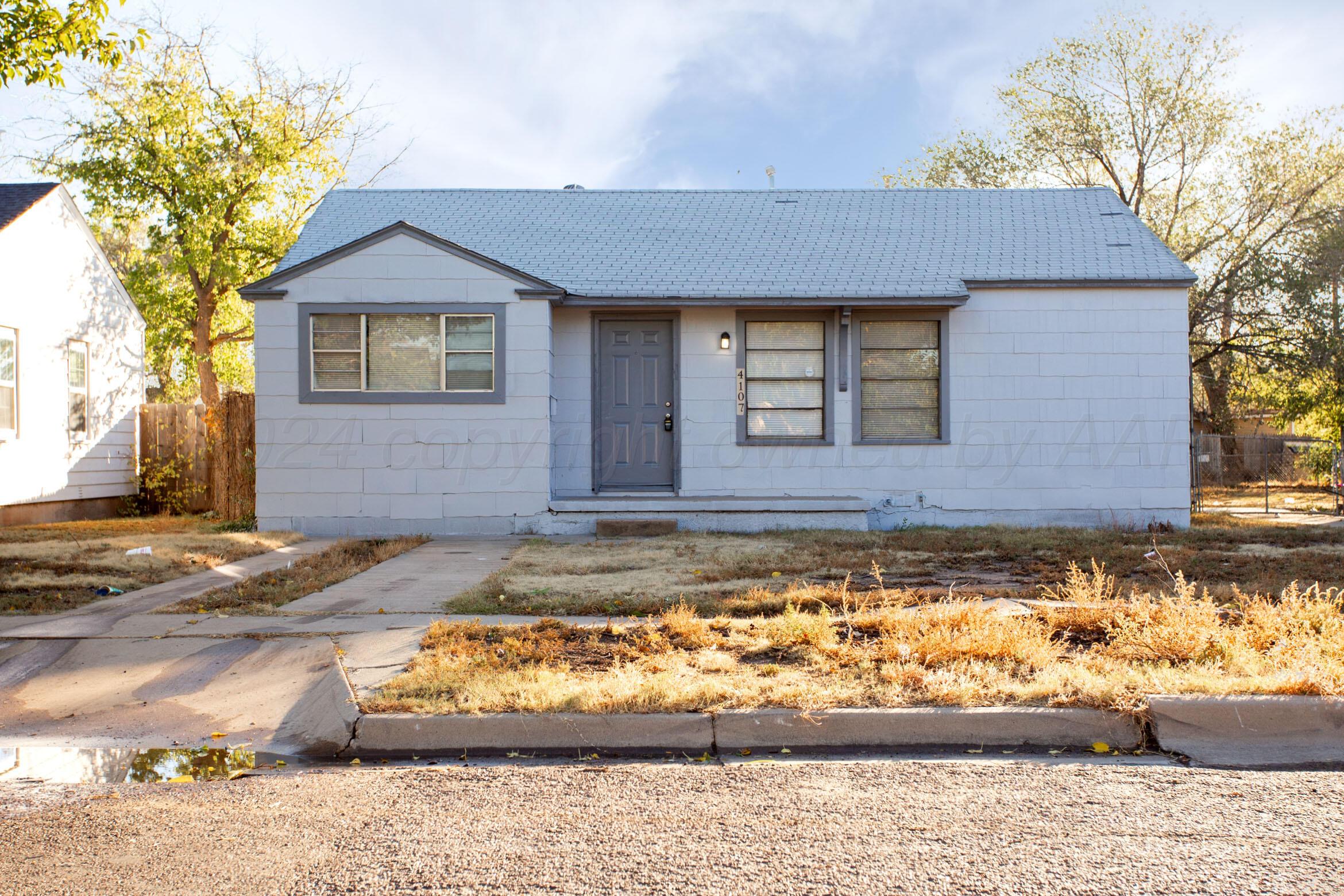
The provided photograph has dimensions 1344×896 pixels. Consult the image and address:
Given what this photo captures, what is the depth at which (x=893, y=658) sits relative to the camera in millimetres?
5281

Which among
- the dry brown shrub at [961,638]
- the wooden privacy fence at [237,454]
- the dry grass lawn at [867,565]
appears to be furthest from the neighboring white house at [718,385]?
the dry brown shrub at [961,638]

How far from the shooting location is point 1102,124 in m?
24.6

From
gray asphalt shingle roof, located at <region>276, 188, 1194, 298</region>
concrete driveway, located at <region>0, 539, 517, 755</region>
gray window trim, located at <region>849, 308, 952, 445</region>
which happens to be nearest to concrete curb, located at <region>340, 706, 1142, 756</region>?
concrete driveway, located at <region>0, 539, 517, 755</region>

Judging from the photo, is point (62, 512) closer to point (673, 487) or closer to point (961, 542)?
point (673, 487)

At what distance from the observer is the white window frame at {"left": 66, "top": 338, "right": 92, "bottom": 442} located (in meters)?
15.4

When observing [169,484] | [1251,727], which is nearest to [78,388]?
[169,484]

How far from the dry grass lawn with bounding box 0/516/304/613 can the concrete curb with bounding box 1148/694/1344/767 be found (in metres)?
7.54

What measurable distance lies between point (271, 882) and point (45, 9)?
28.5 ft

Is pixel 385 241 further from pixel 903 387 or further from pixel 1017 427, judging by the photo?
Result: pixel 1017 427

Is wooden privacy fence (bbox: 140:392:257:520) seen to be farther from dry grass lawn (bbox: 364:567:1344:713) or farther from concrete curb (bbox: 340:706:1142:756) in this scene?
concrete curb (bbox: 340:706:1142:756)

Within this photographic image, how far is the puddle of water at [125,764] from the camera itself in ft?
13.3

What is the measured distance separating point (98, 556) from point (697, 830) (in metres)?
8.71

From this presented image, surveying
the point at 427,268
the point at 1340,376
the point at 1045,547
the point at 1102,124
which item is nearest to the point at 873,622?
the point at 1045,547

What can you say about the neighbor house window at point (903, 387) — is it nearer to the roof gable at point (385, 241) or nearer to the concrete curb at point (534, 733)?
the roof gable at point (385, 241)
